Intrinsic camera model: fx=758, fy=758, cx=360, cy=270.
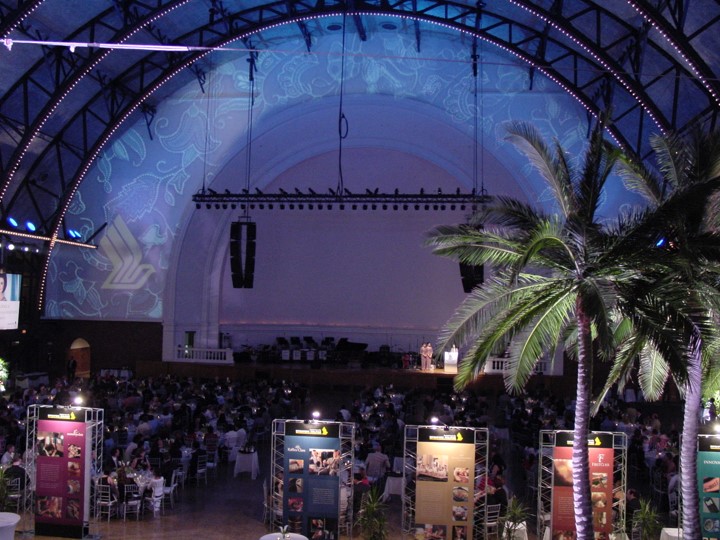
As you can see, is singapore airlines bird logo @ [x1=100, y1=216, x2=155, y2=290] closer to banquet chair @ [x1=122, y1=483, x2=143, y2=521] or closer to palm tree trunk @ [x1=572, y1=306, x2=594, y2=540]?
banquet chair @ [x1=122, y1=483, x2=143, y2=521]

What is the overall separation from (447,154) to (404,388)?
8.95 metres

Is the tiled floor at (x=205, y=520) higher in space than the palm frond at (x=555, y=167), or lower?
lower

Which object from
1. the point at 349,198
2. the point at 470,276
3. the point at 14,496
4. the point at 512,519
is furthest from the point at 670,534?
the point at 349,198

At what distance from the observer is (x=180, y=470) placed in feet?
51.9

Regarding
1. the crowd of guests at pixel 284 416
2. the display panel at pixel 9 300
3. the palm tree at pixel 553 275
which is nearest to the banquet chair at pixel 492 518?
the crowd of guests at pixel 284 416

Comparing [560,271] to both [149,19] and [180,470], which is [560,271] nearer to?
[180,470]

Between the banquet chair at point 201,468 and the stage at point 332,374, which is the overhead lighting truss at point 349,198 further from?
the banquet chair at point 201,468

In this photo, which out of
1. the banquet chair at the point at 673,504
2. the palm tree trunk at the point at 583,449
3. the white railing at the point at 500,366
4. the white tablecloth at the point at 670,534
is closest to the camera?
the palm tree trunk at the point at 583,449

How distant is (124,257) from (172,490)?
1653 cm

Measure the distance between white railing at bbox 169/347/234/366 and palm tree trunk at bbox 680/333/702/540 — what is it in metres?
19.9

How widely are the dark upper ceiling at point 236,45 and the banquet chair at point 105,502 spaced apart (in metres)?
10.8

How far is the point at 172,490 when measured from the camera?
14656 mm

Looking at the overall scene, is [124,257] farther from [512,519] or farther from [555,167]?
Result: [555,167]

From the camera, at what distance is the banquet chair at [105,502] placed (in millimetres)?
13555
